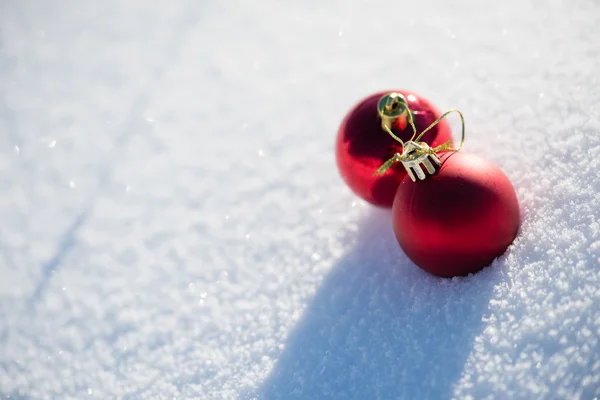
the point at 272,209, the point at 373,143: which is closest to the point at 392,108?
the point at 373,143

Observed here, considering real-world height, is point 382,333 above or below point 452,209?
below

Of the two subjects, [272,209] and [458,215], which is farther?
[272,209]

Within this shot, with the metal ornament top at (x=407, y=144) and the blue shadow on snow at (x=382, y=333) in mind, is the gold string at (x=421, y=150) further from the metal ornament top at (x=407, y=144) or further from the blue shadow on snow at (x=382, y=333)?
the blue shadow on snow at (x=382, y=333)

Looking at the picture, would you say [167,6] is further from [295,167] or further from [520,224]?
[520,224]

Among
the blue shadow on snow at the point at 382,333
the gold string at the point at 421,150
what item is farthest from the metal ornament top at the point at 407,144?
the blue shadow on snow at the point at 382,333

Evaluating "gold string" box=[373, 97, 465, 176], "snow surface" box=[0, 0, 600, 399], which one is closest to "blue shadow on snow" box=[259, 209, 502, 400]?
"snow surface" box=[0, 0, 600, 399]

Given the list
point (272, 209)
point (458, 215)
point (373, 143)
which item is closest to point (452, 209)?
point (458, 215)

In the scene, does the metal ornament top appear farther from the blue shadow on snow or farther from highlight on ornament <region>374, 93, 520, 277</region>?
the blue shadow on snow

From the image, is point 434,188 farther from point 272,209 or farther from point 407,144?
point 272,209

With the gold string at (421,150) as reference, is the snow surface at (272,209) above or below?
below
